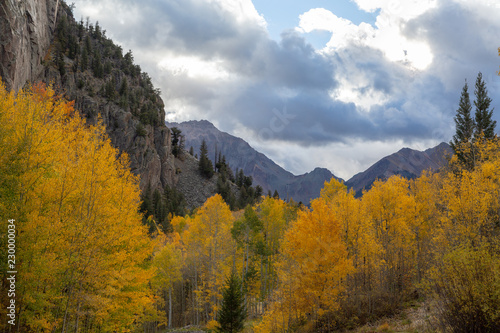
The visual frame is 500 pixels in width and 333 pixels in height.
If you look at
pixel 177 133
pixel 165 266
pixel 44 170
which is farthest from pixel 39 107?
pixel 177 133

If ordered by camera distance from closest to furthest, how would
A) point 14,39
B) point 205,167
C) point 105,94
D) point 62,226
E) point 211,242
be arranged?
point 62,226 < point 211,242 < point 14,39 < point 105,94 < point 205,167

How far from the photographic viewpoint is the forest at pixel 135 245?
1026 cm

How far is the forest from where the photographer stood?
10.3m

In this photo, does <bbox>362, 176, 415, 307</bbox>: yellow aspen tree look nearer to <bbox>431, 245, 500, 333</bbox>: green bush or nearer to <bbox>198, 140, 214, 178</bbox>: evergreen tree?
<bbox>431, 245, 500, 333</bbox>: green bush

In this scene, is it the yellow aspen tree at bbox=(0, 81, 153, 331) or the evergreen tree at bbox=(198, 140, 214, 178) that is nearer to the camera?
the yellow aspen tree at bbox=(0, 81, 153, 331)

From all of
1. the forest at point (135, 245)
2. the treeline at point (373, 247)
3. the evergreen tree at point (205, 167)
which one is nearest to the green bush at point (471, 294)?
the forest at point (135, 245)

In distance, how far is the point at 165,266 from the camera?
117 ft

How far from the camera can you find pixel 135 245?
1653cm

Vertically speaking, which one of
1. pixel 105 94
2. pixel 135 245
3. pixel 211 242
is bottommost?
pixel 211 242

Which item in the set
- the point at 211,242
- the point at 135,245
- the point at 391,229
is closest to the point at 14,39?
the point at 211,242

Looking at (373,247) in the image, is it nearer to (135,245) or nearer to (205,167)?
(135,245)

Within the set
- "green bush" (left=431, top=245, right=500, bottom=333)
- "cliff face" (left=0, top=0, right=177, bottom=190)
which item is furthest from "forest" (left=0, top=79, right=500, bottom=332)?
"cliff face" (left=0, top=0, right=177, bottom=190)

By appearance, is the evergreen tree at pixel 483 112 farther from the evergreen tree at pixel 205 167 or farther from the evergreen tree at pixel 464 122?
the evergreen tree at pixel 205 167

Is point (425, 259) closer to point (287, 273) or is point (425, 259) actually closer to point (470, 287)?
point (287, 273)
